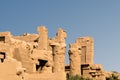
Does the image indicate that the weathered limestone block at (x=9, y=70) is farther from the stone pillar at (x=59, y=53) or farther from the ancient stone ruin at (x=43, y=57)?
the stone pillar at (x=59, y=53)

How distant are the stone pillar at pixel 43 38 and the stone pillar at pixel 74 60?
3587 millimetres

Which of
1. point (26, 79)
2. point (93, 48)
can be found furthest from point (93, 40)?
point (26, 79)

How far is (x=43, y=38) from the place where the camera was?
149 feet

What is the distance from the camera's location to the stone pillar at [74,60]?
4812 cm

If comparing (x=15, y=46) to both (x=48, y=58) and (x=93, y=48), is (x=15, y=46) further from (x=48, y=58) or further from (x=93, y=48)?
(x=93, y=48)

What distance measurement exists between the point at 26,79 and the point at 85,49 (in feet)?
73.4

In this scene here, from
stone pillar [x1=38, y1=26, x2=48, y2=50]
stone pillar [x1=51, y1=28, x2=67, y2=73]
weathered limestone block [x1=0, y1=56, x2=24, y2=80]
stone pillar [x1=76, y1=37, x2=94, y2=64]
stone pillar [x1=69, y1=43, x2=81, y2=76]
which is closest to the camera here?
weathered limestone block [x1=0, y1=56, x2=24, y2=80]

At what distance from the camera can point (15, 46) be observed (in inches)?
1361

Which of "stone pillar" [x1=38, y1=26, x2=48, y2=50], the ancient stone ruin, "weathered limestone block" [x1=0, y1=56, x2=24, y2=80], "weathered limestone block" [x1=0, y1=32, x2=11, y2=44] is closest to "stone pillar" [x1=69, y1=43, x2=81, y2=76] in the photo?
Result: the ancient stone ruin

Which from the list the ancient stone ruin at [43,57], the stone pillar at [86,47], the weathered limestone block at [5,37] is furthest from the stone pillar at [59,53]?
the weathered limestone block at [5,37]

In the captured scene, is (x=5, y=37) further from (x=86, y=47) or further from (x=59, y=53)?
(x=86, y=47)

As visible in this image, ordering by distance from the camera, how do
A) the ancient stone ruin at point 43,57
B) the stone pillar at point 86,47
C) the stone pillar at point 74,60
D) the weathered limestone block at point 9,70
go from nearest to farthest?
the weathered limestone block at point 9,70, the ancient stone ruin at point 43,57, the stone pillar at point 74,60, the stone pillar at point 86,47

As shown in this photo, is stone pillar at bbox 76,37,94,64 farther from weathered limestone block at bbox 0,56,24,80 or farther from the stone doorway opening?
weathered limestone block at bbox 0,56,24,80

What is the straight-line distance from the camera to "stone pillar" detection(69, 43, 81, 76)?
158 ft
